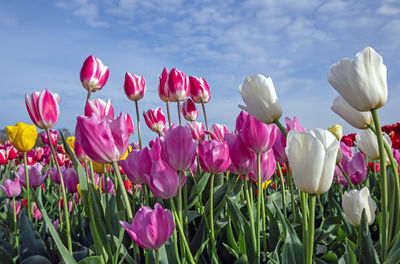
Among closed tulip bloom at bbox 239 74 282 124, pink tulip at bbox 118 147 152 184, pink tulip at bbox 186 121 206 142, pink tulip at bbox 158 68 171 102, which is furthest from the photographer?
pink tulip at bbox 186 121 206 142

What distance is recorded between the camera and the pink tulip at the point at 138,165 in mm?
1183

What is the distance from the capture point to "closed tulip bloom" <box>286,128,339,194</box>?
0.82m

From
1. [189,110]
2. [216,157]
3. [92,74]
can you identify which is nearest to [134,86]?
[92,74]

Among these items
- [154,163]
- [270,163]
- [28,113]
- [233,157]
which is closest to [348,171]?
[270,163]

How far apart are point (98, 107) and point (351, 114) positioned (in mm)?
859

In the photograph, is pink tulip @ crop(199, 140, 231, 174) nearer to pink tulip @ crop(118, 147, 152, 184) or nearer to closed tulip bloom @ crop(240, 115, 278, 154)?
closed tulip bloom @ crop(240, 115, 278, 154)

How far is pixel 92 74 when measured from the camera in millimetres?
1666

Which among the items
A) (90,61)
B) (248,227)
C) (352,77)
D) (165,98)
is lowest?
(248,227)

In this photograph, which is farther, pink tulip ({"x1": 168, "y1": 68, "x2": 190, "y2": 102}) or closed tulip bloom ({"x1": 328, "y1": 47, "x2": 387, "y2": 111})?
pink tulip ({"x1": 168, "y1": 68, "x2": 190, "y2": 102})

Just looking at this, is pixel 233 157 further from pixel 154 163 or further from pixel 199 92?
pixel 199 92

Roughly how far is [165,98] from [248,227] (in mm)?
1076

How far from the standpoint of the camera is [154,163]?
1.08 m

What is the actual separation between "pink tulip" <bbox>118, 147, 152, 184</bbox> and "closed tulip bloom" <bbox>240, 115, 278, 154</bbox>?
0.31 metres

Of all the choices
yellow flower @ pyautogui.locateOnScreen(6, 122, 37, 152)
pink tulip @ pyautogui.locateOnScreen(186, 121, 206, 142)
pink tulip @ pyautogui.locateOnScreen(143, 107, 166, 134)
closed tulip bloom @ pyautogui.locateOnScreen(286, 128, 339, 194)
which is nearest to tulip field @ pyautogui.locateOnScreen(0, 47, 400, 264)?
closed tulip bloom @ pyautogui.locateOnScreen(286, 128, 339, 194)
